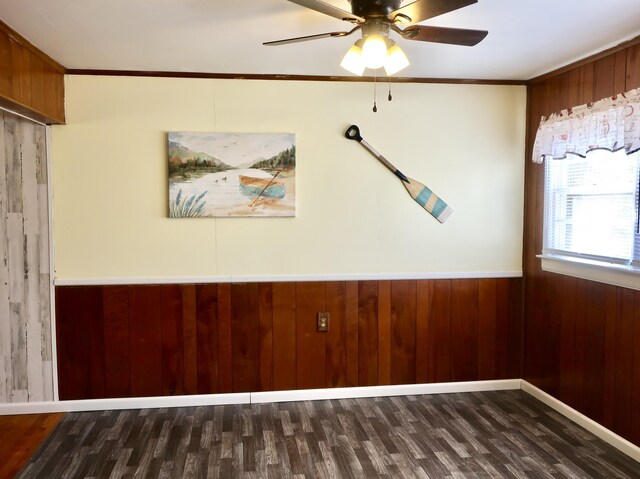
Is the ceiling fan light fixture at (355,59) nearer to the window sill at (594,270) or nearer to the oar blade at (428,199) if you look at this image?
the oar blade at (428,199)

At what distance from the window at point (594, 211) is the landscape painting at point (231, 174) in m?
1.74

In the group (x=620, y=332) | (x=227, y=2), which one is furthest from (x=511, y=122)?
(x=227, y=2)

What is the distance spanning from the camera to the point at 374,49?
77.7 inches

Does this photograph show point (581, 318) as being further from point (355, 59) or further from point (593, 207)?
point (355, 59)

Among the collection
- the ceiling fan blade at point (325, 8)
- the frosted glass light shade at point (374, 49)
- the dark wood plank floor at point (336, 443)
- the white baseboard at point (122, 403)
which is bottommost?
the dark wood plank floor at point (336, 443)

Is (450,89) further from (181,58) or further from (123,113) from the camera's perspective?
(123,113)

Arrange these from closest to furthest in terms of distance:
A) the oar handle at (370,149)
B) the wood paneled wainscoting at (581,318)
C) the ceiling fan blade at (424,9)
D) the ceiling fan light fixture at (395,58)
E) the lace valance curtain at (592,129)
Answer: the ceiling fan blade at (424,9) → the ceiling fan light fixture at (395,58) → the lace valance curtain at (592,129) → the wood paneled wainscoting at (581,318) → the oar handle at (370,149)

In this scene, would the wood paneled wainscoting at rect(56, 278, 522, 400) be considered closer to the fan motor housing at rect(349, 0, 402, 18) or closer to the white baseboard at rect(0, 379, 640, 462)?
the white baseboard at rect(0, 379, 640, 462)

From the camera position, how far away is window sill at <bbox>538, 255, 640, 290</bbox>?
8.71ft

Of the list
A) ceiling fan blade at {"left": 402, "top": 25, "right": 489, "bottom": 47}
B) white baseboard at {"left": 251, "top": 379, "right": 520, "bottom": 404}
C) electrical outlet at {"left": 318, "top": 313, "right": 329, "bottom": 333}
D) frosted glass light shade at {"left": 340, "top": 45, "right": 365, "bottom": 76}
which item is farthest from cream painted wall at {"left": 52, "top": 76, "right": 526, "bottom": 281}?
ceiling fan blade at {"left": 402, "top": 25, "right": 489, "bottom": 47}

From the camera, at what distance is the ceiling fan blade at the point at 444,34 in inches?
78.7

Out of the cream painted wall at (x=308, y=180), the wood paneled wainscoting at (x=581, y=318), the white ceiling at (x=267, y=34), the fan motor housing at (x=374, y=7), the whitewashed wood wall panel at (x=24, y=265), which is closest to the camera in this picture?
the fan motor housing at (x=374, y=7)

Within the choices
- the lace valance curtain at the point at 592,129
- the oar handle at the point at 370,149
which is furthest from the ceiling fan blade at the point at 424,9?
the oar handle at the point at 370,149

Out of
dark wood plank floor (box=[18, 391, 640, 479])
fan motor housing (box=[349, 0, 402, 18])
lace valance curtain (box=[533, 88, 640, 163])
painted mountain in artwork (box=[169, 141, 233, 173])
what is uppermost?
fan motor housing (box=[349, 0, 402, 18])
